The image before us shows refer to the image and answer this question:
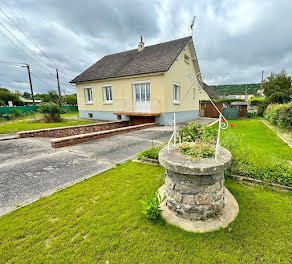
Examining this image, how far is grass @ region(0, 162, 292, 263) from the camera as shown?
1654 millimetres

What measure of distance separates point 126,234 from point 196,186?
1166 mm

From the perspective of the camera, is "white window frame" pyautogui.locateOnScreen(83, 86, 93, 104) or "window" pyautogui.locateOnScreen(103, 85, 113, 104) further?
"white window frame" pyautogui.locateOnScreen(83, 86, 93, 104)

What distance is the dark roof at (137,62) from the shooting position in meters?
10.9

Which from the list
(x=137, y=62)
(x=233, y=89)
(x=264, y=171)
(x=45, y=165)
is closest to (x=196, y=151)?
(x=264, y=171)

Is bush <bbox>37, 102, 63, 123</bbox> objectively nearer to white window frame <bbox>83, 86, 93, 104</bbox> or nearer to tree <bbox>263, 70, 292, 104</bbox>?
white window frame <bbox>83, 86, 93, 104</bbox>

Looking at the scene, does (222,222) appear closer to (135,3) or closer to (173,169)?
(173,169)

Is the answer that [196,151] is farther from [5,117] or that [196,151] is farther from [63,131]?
[5,117]

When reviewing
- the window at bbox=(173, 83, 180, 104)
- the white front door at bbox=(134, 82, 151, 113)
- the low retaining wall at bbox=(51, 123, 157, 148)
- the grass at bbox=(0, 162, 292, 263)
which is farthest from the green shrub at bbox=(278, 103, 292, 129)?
the low retaining wall at bbox=(51, 123, 157, 148)

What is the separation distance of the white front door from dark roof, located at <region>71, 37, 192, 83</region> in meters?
1.07

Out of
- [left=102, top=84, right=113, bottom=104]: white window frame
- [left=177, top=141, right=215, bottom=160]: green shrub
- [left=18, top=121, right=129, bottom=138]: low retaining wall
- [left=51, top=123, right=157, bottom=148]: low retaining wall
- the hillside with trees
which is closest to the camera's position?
[left=177, top=141, right=215, bottom=160]: green shrub

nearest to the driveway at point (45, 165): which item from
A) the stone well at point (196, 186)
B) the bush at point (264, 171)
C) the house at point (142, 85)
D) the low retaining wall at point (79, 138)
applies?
the low retaining wall at point (79, 138)

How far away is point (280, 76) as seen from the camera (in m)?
18.7

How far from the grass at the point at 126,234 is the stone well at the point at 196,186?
28cm

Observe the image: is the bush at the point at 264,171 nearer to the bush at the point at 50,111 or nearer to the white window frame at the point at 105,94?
the white window frame at the point at 105,94
